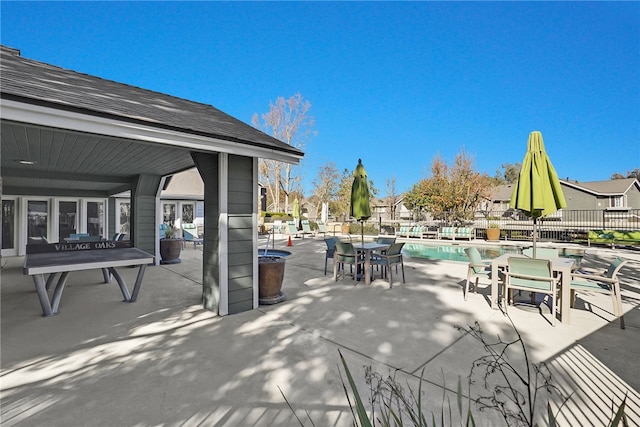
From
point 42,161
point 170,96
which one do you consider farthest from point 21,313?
point 170,96

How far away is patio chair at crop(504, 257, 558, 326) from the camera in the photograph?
392 cm

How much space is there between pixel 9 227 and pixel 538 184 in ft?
49.5

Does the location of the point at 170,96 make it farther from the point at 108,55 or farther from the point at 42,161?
the point at 108,55

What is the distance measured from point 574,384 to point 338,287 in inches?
150

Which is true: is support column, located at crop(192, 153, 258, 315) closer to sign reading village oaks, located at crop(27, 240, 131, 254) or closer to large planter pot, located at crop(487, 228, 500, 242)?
sign reading village oaks, located at crop(27, 240, 131, 254)

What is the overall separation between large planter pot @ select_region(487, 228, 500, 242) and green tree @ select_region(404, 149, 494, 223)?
4.07 metres

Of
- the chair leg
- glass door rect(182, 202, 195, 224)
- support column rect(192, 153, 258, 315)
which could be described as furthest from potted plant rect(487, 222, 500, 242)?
glass door rect(182, 202, 195, 224)

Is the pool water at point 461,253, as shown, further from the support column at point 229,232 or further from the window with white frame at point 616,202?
the window with white frame at point 616,202

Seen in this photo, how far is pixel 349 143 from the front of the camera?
32344 mm

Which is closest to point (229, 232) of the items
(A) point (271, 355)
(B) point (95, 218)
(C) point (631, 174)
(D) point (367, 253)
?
(A) point (271, 355)

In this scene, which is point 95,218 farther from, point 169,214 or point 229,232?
point 229,232

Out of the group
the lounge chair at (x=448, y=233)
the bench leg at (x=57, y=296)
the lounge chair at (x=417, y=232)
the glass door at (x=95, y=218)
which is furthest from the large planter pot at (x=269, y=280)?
the lounge chair at (x=417, y=232)

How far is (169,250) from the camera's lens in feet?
29.1

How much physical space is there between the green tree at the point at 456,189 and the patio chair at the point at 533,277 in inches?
650
